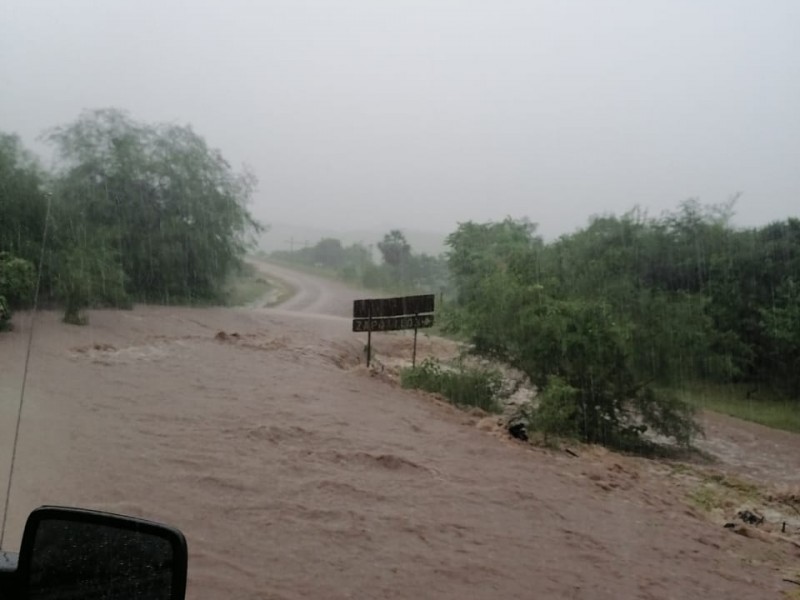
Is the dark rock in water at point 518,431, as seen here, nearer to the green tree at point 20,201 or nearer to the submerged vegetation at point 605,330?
the submerged vegetation at point 605,330

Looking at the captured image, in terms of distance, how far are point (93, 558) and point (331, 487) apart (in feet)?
20.6

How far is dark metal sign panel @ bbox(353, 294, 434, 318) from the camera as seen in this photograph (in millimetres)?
15797

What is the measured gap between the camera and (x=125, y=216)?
637 inches

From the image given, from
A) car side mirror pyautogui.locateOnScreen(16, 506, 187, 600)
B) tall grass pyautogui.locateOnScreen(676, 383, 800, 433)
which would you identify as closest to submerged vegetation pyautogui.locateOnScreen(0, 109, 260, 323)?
tall grass pyautogui.locateOnScreen(676, 383, 800, 433)

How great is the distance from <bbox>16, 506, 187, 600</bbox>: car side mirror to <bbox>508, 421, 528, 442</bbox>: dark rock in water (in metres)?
10.8

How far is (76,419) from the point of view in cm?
976

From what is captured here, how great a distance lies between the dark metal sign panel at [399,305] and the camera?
15797 mm

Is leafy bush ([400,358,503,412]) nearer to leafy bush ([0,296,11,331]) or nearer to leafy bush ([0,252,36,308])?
leafy bush ([0,252,36,308])

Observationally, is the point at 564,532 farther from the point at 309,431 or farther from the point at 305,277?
the point at 305,277

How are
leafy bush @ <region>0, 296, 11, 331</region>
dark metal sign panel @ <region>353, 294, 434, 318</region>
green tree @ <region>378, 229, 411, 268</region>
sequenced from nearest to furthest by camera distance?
leafy bush @ <region>0, 296, 11, 331</region> < dark metal sign panel @ <region>353, 294, 434, 318</region> < green tree @ <region>378, 229, 411, 268</region>

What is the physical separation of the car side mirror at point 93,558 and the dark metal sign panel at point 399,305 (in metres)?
13.4

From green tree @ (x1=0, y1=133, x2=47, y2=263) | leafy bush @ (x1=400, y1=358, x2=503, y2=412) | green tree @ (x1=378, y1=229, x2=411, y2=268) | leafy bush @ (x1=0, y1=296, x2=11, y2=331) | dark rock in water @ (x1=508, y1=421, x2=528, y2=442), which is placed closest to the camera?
leafy bush @ (x1=0, y1=296, x2=11, y2=331)

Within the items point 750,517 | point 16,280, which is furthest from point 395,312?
point 750,517

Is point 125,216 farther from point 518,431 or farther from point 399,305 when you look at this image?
point 518,431
